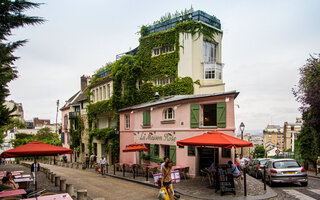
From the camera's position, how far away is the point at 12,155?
1024 centimetres

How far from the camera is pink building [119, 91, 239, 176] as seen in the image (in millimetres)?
14498

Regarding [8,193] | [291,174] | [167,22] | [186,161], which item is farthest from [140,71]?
[8,193]

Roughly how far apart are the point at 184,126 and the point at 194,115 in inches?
46.5

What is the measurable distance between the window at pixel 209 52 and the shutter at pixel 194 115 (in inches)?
593

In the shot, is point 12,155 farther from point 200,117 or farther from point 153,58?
point 153,58

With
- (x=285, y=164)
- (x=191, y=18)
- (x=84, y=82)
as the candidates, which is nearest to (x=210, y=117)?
(x=285, y=164)

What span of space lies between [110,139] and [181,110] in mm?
14854

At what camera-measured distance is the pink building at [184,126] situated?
14.5 m

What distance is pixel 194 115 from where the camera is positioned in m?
15.9

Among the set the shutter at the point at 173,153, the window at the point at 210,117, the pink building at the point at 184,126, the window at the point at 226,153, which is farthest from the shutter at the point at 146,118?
the window at the point at 226,153

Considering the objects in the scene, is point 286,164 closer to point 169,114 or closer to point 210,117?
point 210,117

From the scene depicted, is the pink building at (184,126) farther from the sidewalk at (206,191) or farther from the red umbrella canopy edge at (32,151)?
the red umbrella canopy edge at (32,151)

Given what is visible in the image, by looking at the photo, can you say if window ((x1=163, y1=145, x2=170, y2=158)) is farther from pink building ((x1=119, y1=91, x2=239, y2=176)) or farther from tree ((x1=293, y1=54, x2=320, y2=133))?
tree ((x1=293, y1=54, x2=320, y2=133))

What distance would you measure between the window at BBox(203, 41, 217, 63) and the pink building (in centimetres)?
1228
